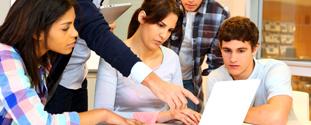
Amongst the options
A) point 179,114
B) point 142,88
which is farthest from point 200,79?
point 179,114

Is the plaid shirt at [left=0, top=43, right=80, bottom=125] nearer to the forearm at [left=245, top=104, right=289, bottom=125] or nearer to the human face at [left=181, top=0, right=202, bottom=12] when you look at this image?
the forearm at [left=245, top=104, right=289, bottom=125]

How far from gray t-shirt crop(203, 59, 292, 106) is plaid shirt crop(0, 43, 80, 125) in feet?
2.80

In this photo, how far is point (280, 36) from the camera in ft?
10.9

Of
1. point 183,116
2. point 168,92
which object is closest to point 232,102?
point 168,92

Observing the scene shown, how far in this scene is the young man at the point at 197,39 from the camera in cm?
215

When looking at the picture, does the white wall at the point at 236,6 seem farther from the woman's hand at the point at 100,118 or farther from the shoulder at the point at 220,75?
the woman's hand at the point at 100,118

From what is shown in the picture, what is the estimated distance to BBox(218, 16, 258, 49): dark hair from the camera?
5.89ft

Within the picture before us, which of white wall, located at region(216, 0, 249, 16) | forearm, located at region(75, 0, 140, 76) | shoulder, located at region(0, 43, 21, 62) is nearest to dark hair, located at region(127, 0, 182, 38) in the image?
forearm, located at region(75, 0, 140, 76)

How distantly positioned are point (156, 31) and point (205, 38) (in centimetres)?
56

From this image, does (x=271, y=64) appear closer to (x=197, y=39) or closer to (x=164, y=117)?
(x=197, y=39)

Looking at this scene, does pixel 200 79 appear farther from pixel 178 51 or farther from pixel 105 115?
pixel 105 115

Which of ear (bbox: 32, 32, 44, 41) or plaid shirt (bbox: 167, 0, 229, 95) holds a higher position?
ear (bbox: 32, 32, 44, 41)

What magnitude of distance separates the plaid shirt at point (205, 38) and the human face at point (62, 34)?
112cm

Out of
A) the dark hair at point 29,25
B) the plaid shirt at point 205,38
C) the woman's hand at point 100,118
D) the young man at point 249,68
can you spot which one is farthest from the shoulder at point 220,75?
the dark hair at point 29,25
